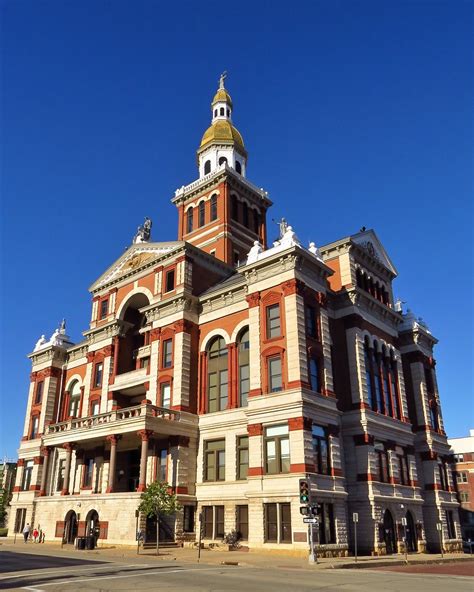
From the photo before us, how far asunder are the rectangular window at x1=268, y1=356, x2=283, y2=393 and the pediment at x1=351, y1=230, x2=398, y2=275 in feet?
46.8

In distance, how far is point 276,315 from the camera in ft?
124

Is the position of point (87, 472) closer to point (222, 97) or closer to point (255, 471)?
point (255, 471)

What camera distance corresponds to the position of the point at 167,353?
44719mm

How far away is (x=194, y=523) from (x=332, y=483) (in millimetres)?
10983

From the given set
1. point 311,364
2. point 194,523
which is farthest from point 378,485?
point 194,523

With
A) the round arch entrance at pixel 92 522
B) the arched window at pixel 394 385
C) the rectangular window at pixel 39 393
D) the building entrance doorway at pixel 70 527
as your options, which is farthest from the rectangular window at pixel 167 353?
the rectangular window at pixel 39 393

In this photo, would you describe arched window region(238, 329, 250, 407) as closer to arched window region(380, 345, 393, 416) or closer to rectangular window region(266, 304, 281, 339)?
rectangular window region(266, 304, 281, 339)

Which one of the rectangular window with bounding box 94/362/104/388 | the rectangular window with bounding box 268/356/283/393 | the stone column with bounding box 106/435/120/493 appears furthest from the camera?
the rectangular window with bounding box 94/362/104/388

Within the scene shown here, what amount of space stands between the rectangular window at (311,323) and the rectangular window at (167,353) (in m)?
12.4

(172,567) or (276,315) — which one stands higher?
(276,315)

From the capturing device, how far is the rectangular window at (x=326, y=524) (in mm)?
32688

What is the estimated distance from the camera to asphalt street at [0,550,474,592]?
55.1 feet

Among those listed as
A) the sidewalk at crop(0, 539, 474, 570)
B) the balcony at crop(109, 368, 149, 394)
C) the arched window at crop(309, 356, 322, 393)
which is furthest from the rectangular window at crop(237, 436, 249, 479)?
the balcony at crop(109, 368, 149, 394)

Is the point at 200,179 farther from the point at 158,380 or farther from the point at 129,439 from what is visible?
the point at 129,439
